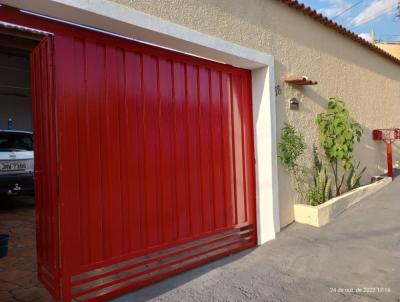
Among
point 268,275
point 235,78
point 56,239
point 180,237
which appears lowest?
point 268,275

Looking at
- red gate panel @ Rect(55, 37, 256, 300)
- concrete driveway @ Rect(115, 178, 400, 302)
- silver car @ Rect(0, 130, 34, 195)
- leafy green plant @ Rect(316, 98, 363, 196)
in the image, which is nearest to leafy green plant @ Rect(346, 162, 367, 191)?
A: leafy green plant @ Rect(316, 98, 363, 196)

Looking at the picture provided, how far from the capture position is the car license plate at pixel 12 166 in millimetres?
6721

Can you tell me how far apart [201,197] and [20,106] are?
10665 mm

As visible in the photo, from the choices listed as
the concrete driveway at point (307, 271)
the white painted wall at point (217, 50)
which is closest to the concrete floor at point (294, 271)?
the concrete driveway at point (307, 271)

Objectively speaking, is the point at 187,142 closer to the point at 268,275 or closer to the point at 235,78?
the point at 235,78

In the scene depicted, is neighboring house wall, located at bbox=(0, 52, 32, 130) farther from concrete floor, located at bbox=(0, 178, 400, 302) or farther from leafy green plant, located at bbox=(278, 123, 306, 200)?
leafy green plant, located at bbox=(278, 123, 306, 200)

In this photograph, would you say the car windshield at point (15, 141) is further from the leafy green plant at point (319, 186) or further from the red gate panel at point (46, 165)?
the leafy green plant at point (319, 186)

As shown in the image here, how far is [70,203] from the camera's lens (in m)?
2.84

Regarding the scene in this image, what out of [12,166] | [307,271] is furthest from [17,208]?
[307,271]

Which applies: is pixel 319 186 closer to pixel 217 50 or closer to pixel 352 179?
pixel 352 179

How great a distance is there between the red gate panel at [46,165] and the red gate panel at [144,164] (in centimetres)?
9

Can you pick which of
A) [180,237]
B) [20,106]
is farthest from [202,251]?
[20,106]

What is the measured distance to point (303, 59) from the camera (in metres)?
5.36

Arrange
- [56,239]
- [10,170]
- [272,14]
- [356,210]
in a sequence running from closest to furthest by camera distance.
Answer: [56,239], [272,14], [356,210], [10,170]
